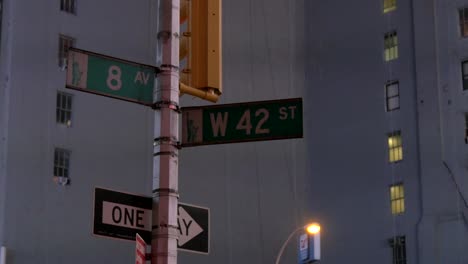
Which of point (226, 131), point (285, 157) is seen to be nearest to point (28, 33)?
point (285, 157)

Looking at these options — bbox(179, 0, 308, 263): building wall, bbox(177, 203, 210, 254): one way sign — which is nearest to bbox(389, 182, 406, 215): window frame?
bbox(179, 0, 308, 263): building wall

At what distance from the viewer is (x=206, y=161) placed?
51844 millimetres

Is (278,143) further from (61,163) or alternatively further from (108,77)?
(108,77)

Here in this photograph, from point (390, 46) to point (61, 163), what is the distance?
17666 mm

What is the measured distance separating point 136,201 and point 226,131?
1.26m

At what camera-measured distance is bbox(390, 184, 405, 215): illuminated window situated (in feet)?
164

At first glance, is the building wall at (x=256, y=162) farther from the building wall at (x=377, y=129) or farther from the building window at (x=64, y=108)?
the building window at (x=64, y=108)

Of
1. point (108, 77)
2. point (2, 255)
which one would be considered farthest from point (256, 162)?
point (108, 77)

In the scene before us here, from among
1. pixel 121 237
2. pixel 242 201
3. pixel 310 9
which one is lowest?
pixel 121 237

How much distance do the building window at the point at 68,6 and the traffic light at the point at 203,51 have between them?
36481 millimetres

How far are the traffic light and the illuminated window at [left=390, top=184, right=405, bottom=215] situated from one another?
129 ft

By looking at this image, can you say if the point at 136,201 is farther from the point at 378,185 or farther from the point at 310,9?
the point at 310,9

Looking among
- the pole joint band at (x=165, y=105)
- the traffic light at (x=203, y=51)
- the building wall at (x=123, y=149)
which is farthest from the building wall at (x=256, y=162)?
the pole joint band at (x=165, y=105)

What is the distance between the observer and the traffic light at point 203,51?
37.0 ft
